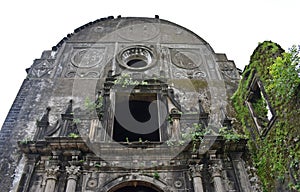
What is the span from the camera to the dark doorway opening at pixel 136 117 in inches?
414

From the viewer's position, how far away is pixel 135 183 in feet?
25.2

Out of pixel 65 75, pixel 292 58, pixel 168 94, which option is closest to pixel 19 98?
pixel 65 75

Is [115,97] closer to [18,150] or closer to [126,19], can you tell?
[18,150]

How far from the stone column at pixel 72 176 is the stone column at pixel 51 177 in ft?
1.04

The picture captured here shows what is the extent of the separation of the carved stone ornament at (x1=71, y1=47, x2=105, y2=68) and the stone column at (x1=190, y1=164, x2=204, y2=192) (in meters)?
6.68

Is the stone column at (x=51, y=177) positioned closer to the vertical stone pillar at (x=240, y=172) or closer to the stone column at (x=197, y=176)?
the stone column at (x=197, y=176)

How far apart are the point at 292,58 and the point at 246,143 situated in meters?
2.90

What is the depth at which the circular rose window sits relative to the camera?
41.6ft

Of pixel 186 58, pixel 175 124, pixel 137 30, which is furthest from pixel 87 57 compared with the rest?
pixel 175 124

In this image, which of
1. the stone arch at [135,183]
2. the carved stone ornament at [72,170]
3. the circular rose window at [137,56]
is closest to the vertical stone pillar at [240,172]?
the stone arch at [135,183]

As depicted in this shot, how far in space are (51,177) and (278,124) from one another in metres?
6.13

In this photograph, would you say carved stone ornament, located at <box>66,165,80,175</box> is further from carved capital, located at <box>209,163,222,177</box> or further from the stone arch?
carved capital, located at <box>209,163,222,177</box>

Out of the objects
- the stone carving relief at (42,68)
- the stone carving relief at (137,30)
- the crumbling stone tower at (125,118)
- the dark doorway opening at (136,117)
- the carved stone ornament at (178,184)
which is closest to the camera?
the carved stone ornament at (178,184)

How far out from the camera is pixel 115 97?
1020cm
